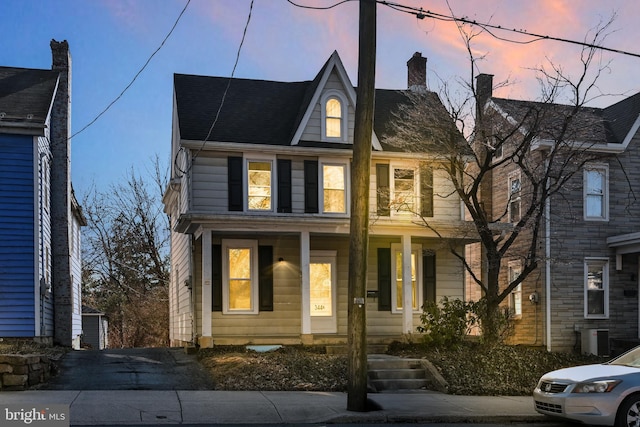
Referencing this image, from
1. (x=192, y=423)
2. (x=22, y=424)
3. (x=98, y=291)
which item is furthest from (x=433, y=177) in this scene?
(x=98, y=291)

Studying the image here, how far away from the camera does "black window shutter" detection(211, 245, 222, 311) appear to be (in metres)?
19.5

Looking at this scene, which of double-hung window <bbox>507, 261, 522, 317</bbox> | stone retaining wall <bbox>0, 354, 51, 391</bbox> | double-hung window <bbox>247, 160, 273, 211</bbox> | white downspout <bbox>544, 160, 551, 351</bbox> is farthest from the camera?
double-hung window <bbox>507, 261, 522, 317</bbox>

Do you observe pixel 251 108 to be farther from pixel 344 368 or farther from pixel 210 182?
pixel 344 368

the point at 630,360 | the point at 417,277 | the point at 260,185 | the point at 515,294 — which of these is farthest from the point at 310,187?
the point at 630,360

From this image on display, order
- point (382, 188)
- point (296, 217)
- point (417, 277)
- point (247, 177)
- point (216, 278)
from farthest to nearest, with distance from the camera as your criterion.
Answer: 1. point (417, 277)
2. point (382, 188)
3. point (247, 177)
4. point (216, 278)
5. point (296, 217)

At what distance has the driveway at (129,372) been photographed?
44.7ft

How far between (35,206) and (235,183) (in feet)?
17.1

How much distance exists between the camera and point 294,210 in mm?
20047

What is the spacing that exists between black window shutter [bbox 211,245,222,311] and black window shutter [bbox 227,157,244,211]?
4.19 ft

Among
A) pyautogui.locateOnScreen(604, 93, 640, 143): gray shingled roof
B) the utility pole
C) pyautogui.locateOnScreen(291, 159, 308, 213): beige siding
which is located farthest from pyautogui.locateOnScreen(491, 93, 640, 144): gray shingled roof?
the utility pole

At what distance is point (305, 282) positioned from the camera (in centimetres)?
1889

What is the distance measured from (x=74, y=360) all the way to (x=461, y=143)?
10.6 metres

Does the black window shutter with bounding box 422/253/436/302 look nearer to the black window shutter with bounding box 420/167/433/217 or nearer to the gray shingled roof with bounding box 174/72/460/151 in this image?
the black window shutter with bounding box 420/167/433/217

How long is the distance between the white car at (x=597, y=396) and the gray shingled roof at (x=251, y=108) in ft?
29.6
